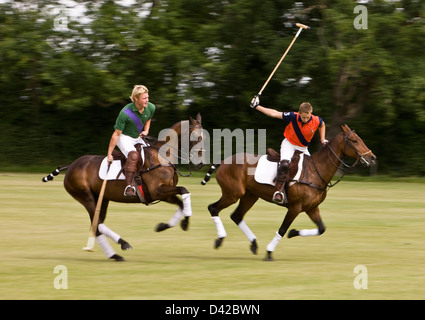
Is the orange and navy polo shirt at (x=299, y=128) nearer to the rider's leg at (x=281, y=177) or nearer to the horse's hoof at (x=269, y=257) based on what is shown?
the rider's leg at (x=281, y=177)

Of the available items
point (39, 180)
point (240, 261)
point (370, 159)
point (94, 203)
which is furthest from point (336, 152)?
point (39, 180)

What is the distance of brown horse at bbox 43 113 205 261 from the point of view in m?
10.5

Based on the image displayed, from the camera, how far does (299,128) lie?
1070cm

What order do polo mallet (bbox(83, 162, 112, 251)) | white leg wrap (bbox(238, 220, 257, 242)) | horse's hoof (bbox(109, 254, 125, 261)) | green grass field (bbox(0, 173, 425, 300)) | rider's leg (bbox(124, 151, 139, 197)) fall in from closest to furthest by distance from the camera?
green grass field (bbox(0, 173, 425, 300)), horse's hoof (bbox(109, 254, 125, 261)), polo mallet (bbox(83, 162, 112, 251)), rider's leg (bbox(124, 151, 139, 197)), white leg wrap (bbox(238, 220, 257, 242))

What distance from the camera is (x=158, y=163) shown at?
35.2 feet

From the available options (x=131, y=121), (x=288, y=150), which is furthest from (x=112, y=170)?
(x=288, y=150)

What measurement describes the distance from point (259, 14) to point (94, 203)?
18.1 meters

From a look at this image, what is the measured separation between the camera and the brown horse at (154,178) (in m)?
10.5

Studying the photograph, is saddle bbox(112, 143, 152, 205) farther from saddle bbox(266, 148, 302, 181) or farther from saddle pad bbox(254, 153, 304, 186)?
saddle bbox(266, 148, 302, 181)

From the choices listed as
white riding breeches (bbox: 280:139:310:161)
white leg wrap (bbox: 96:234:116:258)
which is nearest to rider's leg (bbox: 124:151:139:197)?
white leg wrap (bbox: 96:234:116:258)

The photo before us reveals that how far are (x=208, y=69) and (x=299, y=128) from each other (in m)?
18.2

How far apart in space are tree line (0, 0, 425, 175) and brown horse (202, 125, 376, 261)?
1549cm

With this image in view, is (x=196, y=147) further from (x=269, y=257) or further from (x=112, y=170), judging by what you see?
(x=269, y=257)

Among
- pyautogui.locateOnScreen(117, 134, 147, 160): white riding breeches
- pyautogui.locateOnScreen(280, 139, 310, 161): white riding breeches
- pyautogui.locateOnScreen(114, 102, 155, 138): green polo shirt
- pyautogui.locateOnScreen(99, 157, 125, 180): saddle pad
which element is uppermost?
pyautogui.locateOnScreen(114, 102, 155, 138): green polo shirt
